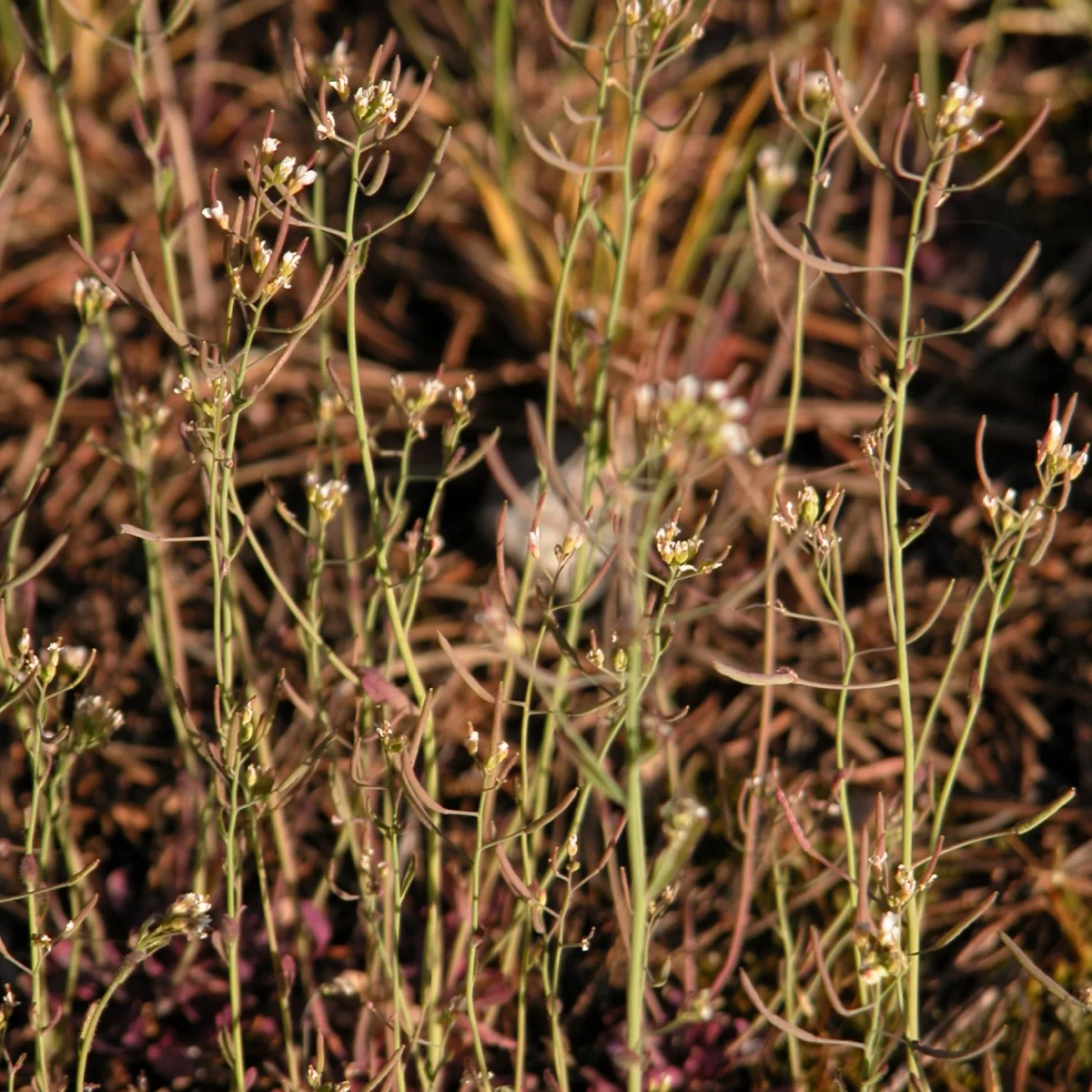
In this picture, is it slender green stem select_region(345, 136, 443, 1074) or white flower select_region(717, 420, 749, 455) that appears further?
slender green stem select_region(345, 136, 443, 1074)

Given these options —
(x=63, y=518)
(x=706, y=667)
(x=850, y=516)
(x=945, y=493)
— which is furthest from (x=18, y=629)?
(x=945, y=493)

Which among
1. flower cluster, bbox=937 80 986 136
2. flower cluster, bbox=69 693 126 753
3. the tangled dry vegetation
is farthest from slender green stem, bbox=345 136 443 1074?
flower cluster, bbox=937 80 986 136

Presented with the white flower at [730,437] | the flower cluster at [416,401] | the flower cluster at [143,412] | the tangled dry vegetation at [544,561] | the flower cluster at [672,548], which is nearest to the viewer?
the white flower at [730,437]

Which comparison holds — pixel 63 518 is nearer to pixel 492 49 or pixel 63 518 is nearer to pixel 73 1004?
pixel 73 1004

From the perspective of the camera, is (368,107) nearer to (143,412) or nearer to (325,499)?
(325,499)

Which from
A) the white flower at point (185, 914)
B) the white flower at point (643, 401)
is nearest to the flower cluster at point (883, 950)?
the white flower at point (643, 401)

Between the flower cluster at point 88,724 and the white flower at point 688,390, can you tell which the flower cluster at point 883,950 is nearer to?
the white flower at point 688,390

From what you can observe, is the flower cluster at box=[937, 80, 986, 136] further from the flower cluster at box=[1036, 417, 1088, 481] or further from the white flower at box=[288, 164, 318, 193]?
the white flower at box=[288, 164, 318, 193]

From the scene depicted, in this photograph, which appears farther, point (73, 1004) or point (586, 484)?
point (73, 1004)

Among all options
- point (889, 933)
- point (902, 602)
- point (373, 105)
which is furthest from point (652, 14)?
point (889, 933)
